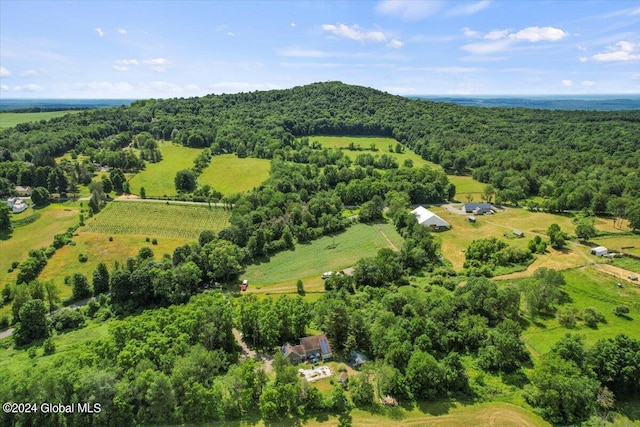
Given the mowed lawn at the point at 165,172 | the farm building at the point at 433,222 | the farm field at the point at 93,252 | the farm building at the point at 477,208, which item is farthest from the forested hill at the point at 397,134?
the farm field at the point at 93,252

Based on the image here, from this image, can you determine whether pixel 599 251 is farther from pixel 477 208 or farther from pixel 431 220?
pixel 431 220

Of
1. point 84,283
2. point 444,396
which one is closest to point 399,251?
point 444,396

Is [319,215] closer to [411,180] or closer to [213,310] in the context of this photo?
[411,180]

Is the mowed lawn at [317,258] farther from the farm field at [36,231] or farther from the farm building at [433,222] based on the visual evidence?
the farm field at [36,231]

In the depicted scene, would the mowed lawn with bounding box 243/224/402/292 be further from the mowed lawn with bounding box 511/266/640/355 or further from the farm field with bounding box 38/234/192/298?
the mowed lawn with bounding box 511/266/640/355

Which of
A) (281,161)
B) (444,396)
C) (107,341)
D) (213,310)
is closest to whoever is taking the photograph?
(444,396)

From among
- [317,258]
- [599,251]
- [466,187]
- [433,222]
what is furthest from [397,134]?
[317,258]

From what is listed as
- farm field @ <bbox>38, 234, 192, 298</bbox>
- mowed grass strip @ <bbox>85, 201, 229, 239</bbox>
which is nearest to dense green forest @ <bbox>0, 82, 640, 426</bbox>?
farm field @ <bbox>38, 234, 192, 298</bbox>
